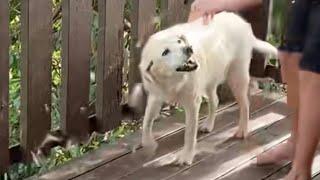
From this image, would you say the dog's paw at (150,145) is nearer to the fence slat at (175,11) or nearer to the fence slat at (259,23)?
the fence slat at (175,11)

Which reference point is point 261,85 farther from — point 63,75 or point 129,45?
point 63,75

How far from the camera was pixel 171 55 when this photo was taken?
236cm

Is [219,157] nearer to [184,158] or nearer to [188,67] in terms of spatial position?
[184,158]

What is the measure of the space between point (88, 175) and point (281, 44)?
2.49 ft

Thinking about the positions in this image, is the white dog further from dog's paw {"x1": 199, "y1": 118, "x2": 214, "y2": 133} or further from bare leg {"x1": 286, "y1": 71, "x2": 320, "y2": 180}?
bare leg {"x1": 286, "y1": 71, "x2": 320, "y2": 180}

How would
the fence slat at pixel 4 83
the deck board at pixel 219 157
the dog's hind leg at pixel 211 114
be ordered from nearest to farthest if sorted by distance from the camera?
the fence slat at pixel 4 83 → the deck board at pixel 219 157 → the dog's hind leg at pixel 211 114

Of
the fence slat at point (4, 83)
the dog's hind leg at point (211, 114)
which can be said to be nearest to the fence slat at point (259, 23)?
the dog's hind leg at point (211, 114)

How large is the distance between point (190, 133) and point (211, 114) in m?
0.27

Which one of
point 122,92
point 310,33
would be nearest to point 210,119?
point 122,92

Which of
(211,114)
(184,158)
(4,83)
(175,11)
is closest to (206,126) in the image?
(211,114)

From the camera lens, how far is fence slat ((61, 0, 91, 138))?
249cm

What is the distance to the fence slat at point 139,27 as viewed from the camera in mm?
2750

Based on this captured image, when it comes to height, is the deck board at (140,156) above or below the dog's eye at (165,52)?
below

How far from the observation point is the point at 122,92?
2.84m
